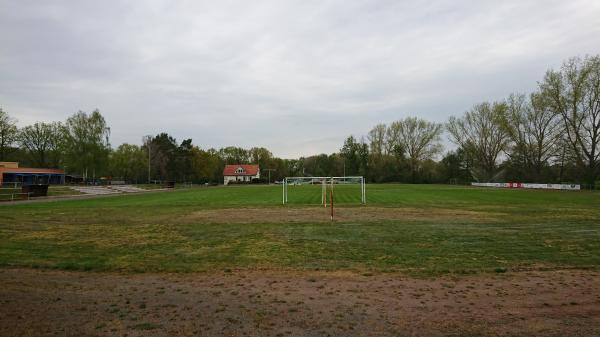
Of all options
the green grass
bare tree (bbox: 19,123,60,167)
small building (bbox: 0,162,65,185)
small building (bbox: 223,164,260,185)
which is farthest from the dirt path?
small building (bbox: 223,164,260,185)

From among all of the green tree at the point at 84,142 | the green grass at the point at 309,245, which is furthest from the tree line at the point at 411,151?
the green grass at the point at 309,245

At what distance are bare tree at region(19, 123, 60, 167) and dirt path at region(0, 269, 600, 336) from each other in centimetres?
8360

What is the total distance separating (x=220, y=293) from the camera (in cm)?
650

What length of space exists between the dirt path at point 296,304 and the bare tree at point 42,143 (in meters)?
83.6

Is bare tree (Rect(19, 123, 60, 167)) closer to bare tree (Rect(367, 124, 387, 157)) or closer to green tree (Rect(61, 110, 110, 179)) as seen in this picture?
green tree (Rect(61, 110, 110, 179))

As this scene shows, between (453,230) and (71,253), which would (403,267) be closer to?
(453,230)

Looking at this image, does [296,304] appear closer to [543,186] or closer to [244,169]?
[543,186]

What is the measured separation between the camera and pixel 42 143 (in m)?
77.1

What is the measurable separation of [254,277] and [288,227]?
756 centimetres

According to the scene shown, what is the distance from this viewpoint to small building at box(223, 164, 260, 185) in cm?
11800

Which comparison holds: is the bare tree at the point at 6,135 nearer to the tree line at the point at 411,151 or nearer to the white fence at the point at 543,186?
the tree line at the point at 411,151

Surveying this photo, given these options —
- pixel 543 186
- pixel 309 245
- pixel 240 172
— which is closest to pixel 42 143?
pixel 240 172

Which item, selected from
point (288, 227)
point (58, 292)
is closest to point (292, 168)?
point (288, 227)

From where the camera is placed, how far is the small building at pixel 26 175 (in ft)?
189
